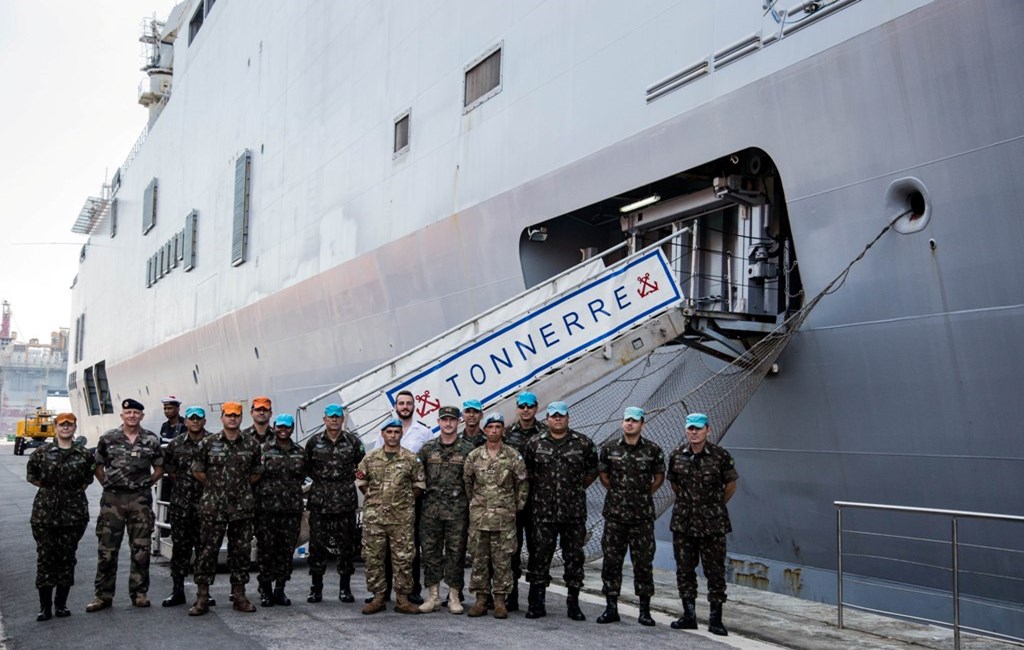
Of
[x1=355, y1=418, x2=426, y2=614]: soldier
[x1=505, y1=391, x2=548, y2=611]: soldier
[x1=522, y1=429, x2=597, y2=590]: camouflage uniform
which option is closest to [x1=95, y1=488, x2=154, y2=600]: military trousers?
[x1=355, y1=418, x2=426, y2=614]: soldier

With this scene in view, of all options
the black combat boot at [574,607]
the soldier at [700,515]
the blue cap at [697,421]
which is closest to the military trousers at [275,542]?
the black combat boot at [574,607]

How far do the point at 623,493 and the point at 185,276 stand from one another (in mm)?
21767

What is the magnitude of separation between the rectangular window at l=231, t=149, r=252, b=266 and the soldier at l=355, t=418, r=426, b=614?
1439cm

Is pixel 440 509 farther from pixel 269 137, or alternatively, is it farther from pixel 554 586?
pixel 269 137

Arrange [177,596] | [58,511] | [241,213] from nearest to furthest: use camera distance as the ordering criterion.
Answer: [58,511], [177,596], [241,213]

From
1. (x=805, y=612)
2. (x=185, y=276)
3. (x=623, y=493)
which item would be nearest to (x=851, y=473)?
(x=805, y=612)

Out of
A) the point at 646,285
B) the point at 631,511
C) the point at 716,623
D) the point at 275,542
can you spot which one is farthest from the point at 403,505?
the point at 646,285

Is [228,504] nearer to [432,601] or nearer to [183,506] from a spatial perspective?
[183,506]

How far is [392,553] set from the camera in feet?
20.4

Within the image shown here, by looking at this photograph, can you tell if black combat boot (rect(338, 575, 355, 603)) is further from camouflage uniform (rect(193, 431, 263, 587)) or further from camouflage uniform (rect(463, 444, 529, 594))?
camouflage uniform (rect(463, 444, 529, 594))

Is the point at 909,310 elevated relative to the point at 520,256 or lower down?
lower down

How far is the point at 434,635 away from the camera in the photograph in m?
5.41

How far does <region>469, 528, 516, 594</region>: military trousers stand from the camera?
599 centimetres

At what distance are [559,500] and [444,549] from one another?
2.97 ft
